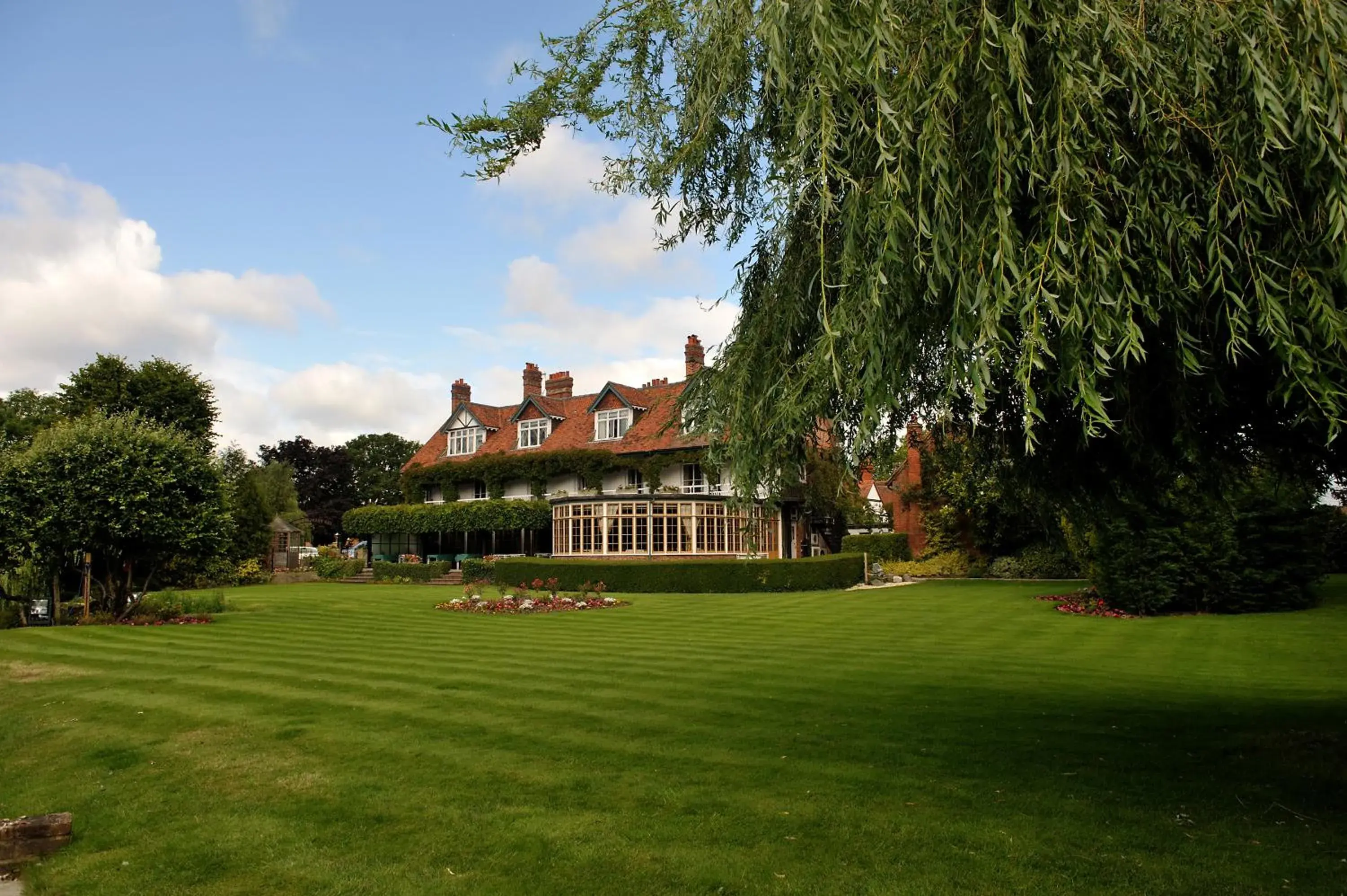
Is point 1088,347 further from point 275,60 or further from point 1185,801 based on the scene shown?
point 275,60

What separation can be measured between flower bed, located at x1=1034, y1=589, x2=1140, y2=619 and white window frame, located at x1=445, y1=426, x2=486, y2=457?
32.5 meters

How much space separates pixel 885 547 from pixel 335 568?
26.9 metres

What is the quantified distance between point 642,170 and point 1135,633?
1417 centimetres

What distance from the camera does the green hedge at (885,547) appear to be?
36.5 m


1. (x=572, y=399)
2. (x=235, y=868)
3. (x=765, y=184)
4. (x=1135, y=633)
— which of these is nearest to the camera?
(x=235, y=868)

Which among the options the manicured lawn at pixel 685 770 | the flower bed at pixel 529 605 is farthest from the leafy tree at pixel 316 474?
the manicured lawn at pixel 685 770

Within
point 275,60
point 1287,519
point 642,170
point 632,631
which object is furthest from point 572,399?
point 642,170

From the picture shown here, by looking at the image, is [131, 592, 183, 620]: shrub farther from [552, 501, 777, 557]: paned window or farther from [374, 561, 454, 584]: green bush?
[552, 501, 777, 557]: paned window

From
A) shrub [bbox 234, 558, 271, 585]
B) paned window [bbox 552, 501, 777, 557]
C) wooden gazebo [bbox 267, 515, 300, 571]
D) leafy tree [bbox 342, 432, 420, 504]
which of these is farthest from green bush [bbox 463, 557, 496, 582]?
leafy tree [bbox 342, 432, 420, 504]

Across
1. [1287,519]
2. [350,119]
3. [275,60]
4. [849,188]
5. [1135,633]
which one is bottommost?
[1135,633]

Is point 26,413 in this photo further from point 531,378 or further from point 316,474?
point 531,378

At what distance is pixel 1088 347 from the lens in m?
4.45

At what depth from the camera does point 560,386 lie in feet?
157

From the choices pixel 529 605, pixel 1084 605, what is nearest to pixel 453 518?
pixel 529 605
